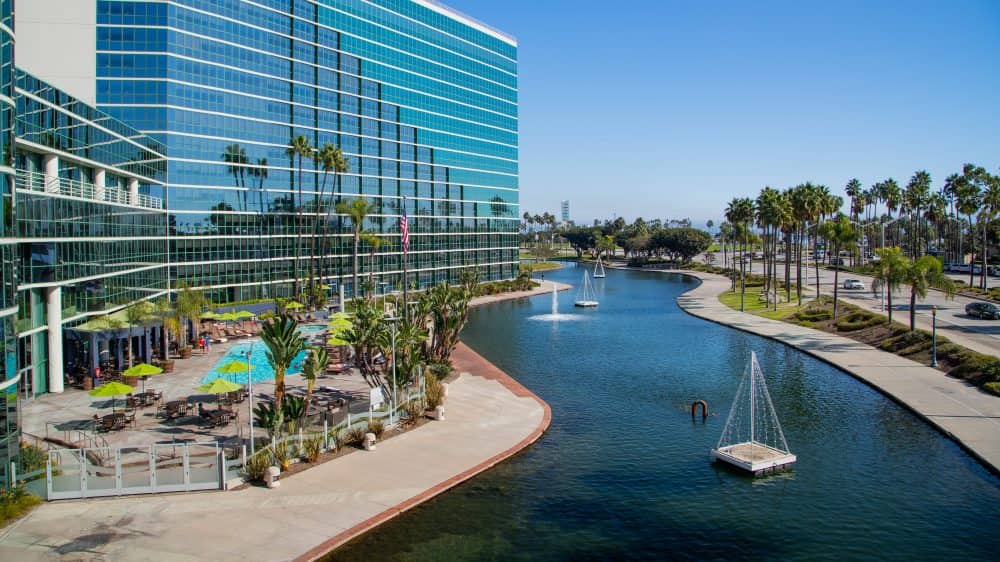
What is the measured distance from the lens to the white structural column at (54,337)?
43.1 metres

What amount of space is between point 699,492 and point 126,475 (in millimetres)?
23934

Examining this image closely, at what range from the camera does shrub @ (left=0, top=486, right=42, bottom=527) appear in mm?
25016

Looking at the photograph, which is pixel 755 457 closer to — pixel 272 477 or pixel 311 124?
pixel 272 477

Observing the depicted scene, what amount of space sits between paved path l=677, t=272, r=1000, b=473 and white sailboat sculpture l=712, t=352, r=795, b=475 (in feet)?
28.3

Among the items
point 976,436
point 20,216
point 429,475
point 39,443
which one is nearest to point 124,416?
point 39,443

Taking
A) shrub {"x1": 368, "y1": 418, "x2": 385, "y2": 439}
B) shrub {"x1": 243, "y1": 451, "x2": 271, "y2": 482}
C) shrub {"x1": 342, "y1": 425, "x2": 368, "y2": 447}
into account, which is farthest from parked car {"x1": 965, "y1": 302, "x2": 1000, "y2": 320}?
shrub {"x1": 243, "y1": 451, "x2": 271, "y2": 482}

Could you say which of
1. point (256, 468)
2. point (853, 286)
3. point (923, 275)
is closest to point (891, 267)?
point (923, 275)

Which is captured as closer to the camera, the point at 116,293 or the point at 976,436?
the point at 976,436

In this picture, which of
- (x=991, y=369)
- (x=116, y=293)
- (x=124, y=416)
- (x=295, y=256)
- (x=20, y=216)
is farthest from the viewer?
(x=295, y=256)

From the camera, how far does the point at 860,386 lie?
159 feet

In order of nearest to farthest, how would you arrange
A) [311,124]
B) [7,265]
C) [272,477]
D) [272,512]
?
1. [272,512]
2. [7,265]
3. [272,477]
4. [311,124]

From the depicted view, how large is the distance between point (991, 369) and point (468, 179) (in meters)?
89.5

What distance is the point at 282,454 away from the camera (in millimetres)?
30500

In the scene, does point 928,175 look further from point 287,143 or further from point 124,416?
point 124,416
